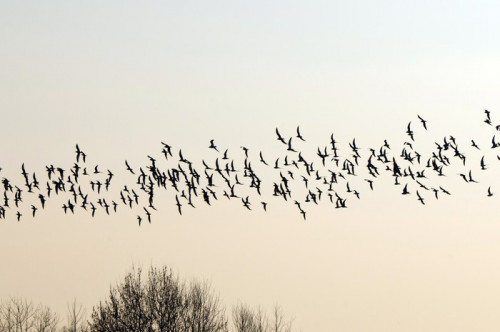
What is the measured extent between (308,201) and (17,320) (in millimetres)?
58678

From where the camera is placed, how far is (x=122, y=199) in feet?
194

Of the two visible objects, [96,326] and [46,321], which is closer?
[96,326]

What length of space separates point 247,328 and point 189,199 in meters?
48.5

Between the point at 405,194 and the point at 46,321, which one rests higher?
the point at 46,321

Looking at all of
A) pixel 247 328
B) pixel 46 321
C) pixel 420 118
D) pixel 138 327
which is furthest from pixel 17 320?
pixel 420 118

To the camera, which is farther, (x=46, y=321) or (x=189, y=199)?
(x=46, y=321)

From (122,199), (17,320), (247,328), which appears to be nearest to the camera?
(122,199)

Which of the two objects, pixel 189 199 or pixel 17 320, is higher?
pixel 17 320

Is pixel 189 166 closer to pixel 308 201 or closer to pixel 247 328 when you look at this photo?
pixel 308 201

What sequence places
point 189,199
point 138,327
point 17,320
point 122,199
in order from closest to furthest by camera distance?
point 189,199 → point 122,199 → point 138,327 → point 17,320

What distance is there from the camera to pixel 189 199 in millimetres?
55094

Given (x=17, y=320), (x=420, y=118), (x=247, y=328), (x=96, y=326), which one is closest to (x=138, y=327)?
(x=96, y=326)

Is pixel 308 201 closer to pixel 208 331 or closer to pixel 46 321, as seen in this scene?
pixel 208 331

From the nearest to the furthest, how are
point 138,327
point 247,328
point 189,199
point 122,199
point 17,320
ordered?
1. point 189,199
2. point 122,199
3. point 138,327
4. point 247,328
5. point 17,320
